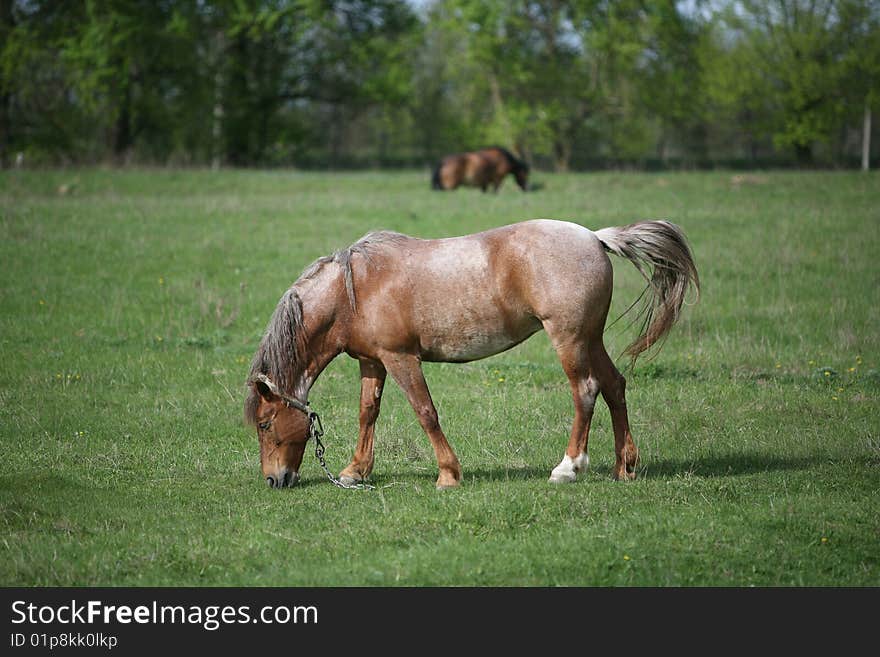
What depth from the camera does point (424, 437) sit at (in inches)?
402

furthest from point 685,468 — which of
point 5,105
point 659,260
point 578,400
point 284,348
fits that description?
point 5,105

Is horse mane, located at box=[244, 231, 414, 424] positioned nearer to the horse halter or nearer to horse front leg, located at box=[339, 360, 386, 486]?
the horse halter

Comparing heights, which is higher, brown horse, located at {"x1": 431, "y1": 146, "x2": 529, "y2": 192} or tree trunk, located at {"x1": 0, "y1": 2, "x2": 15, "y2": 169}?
tree trunk, located at {"x1": 0, "y1": 2, "x2": 15, "y2": 169}

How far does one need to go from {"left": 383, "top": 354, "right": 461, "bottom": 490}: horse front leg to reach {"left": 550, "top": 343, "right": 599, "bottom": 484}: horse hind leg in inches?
31.0

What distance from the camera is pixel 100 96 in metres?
41.3

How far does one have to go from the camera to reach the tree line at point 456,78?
40.8 metres

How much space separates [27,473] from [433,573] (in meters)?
4.05

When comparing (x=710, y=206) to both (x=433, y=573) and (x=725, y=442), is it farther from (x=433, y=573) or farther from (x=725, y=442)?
(x=433, y=573)

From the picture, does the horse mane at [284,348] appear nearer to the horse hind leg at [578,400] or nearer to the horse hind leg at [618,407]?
the horse hind leg at [578,400]

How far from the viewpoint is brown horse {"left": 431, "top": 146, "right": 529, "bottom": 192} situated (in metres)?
30.4

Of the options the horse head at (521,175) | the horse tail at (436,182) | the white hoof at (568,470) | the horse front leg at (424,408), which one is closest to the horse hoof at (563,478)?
the white hoof at (568,470)

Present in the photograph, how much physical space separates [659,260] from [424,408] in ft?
7.45

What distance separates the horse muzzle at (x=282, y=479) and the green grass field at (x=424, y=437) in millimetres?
110

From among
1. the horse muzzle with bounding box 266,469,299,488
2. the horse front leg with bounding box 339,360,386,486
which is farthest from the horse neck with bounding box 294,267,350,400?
the horse muzzle with bounding box 266,469,299,488
